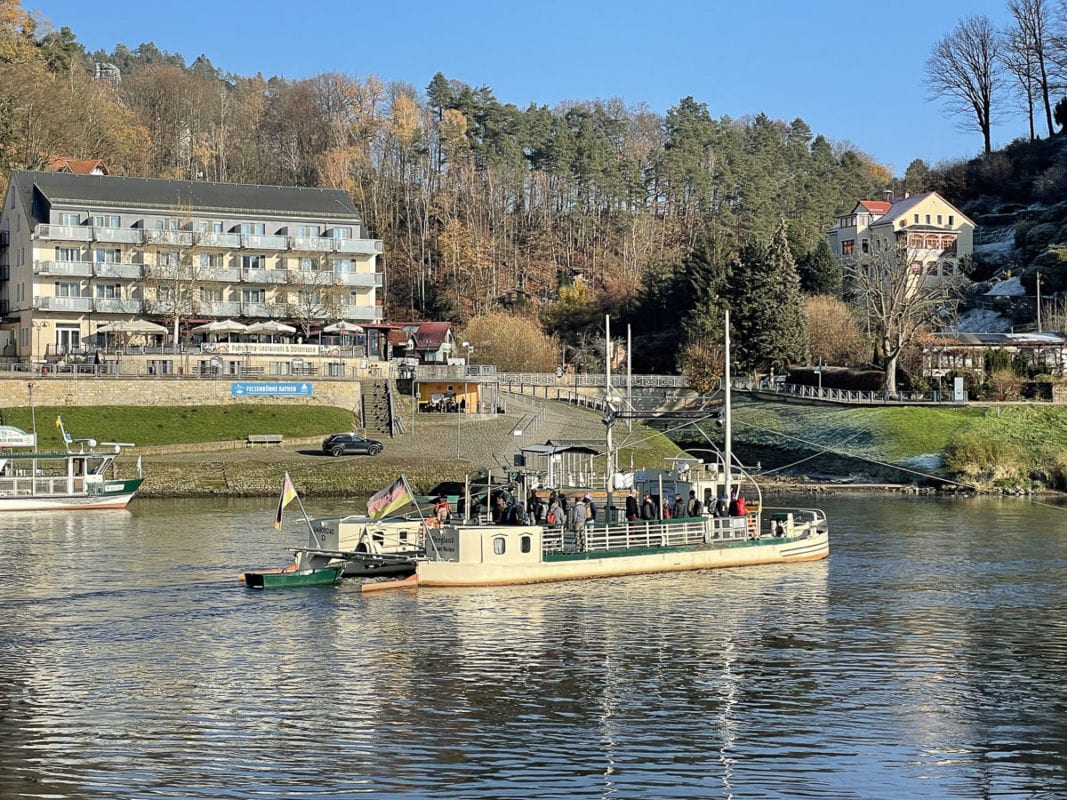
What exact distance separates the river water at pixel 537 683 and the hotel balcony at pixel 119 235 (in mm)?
57866

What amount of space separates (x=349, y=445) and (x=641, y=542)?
108 ft

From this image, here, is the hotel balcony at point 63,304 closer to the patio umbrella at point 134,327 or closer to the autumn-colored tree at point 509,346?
the patio umbrella at point 134,327

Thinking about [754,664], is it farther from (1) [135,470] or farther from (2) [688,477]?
(1) [135,470]

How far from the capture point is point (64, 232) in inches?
4013

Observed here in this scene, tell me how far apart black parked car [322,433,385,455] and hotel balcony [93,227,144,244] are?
35.1m

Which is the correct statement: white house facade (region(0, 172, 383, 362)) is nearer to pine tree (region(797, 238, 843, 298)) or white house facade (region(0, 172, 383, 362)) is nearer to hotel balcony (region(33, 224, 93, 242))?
hotel balcony (region(33, 224, 93, 242))

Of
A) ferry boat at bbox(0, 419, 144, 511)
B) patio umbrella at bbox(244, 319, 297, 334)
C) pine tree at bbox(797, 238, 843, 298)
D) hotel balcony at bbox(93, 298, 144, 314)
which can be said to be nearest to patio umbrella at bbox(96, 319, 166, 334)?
hotel balcony at bbox(93, 298, 144, 314)

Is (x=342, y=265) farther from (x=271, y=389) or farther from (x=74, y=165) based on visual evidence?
(x=74, y=165)

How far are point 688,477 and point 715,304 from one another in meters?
60.6

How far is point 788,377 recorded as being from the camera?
352 feet

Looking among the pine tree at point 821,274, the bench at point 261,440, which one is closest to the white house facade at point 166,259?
the bench at point 261,440

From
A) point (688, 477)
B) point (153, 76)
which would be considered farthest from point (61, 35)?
point (688, 477)

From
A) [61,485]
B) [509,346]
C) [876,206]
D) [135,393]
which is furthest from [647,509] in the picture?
[876,206]

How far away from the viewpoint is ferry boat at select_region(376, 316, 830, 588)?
139ft
